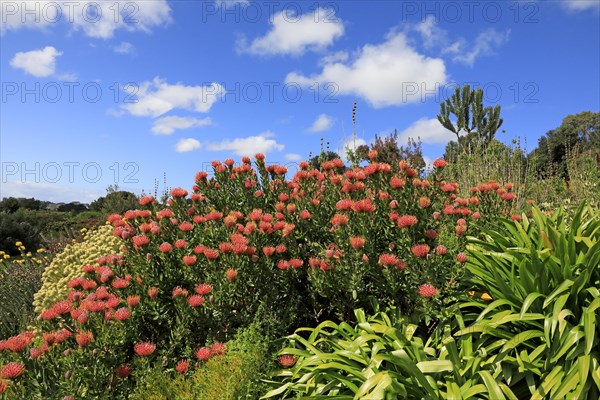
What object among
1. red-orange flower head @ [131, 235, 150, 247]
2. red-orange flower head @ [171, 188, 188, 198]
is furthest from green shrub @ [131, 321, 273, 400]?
red-orange flower head @ [171, 188, 188, 198]

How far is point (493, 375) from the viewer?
2.62m

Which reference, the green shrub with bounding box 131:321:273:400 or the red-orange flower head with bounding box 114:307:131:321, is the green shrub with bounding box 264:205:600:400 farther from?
the red-orange flower head with bounding box 114:307:131:321

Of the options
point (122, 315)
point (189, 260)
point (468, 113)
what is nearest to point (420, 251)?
point (189, 260)

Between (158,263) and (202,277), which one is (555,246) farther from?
(158,263)

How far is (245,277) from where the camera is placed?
10.0 feet

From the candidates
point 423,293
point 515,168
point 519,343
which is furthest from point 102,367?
point 515,168

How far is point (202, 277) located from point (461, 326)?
1756 mm

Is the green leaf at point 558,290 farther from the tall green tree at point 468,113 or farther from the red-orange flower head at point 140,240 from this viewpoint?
the tall green tree at point 468,113

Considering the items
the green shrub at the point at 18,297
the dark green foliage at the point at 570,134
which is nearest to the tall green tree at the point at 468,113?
the dark green foliage at the point at 570,134

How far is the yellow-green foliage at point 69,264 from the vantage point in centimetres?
500

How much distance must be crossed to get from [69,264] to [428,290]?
4611mm

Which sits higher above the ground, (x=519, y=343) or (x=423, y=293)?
(x=423, y=293)

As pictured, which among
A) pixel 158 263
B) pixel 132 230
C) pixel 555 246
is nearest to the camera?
pixel 555 246

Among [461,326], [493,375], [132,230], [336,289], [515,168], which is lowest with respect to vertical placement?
[493,375]
